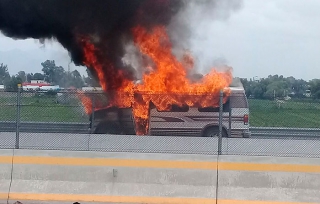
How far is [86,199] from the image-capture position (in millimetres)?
9578

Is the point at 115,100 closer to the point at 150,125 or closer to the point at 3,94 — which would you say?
the point at 150,125

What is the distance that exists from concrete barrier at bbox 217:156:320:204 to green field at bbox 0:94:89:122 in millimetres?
4228

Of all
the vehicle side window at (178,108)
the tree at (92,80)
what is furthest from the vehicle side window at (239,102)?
the tree at (92,80)

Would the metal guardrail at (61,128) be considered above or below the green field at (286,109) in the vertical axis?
below

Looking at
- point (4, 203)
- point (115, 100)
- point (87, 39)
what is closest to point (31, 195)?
point (4, 203)

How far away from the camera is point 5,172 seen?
9.88 m

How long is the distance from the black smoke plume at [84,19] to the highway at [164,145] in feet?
20.7

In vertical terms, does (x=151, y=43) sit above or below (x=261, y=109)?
above

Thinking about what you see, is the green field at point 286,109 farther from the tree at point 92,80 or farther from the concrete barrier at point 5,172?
the tree at point 92,80

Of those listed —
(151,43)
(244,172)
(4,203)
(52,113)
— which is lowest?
(4,203)

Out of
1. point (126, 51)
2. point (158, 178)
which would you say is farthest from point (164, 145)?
point (126, 51)

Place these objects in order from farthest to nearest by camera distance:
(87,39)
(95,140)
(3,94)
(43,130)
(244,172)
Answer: (87,39) → (43,130) → (3,94) → (95,140) → (244,172)

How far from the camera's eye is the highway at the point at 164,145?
10320mm

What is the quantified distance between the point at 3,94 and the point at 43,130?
198 cm
